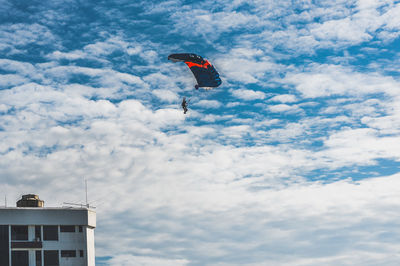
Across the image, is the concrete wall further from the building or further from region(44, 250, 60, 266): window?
region(44, 250, 60, 266): window

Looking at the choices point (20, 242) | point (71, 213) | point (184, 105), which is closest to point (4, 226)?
point (20, 242)

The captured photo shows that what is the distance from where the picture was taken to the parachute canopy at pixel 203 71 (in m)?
79.4

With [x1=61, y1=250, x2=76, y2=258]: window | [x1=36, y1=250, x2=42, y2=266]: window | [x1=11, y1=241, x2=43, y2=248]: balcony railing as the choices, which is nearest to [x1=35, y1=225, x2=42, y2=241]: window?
[x1=11, y1=241, x2=43, y2=248]: balcony railing

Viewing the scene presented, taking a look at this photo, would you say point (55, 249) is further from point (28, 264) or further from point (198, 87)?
point (198, 87)

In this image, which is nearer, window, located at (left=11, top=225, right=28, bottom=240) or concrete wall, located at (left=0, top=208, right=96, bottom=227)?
concrete wall, located at (left=0, top=208, right=96, bottom=227)

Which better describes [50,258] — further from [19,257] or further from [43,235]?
[19,257]

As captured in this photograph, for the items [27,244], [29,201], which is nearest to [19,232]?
[27,244]

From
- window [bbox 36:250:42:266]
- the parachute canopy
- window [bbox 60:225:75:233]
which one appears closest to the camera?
the parachute canopy

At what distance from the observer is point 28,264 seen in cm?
9612

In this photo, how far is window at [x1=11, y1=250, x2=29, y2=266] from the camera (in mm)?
95562

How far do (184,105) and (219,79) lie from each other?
5949mm

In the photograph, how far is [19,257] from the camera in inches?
3775

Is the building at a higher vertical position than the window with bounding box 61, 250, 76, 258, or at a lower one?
higher

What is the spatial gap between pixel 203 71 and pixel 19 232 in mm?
41272
